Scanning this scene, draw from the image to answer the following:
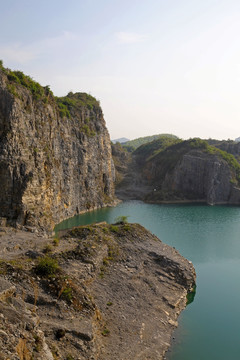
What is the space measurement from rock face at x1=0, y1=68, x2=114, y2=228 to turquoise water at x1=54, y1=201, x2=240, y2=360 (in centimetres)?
584

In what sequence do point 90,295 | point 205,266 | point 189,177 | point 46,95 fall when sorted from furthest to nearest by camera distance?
point 189,177
point 46,95
point 205,266
point 90,295

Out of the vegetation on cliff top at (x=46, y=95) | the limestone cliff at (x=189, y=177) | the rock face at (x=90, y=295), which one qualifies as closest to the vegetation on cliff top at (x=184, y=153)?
the limestone cliff at (x=189, y=177)

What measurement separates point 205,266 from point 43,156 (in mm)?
26802

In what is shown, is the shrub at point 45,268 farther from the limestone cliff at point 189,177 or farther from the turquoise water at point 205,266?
the limestone cliff at point 189,177

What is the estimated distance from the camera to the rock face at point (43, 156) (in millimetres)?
41344

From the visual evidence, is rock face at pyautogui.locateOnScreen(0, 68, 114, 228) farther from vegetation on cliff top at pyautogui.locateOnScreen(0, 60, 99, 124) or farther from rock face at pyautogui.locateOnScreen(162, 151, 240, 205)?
rock face at pyautogui.locateOnScreen(162, 151, 240, 205)

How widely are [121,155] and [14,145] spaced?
3193 inches

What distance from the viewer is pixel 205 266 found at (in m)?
37.3

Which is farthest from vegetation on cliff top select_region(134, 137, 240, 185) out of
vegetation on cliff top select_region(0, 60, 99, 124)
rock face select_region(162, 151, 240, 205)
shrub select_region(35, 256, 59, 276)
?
shrub select_region(35, 256, 59, 276)

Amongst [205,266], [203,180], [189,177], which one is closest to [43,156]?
[205,266]

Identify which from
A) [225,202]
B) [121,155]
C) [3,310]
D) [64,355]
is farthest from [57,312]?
[121,155]

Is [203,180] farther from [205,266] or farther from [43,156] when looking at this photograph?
[205,266]

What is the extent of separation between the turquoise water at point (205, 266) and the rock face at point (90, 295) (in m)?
1.49

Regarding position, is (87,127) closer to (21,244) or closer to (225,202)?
(225,202)
